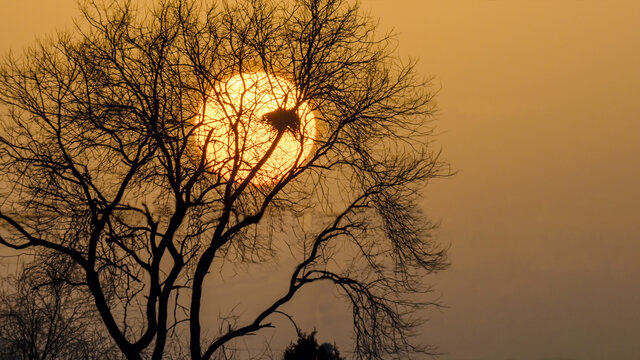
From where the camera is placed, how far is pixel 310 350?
1662 cm

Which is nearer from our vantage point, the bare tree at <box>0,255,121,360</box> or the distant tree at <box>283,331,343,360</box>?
the distant tree at <box>283,331,343,360</box>

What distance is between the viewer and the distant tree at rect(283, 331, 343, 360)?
54.3 feet

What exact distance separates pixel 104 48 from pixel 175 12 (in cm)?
148

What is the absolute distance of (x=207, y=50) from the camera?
15.1 metres

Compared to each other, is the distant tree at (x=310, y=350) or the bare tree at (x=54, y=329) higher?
the bare tree at (x=54, y=329)

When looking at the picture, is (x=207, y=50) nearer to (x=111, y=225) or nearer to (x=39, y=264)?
(x=111, y=225)

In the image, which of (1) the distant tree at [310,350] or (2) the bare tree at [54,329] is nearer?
(1) the distant tree at [310,350]

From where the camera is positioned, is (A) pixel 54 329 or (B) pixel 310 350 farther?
(A) pixel 54 329

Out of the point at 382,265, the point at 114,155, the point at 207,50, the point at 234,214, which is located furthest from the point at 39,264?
the point at 382,265

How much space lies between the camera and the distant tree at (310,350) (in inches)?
651

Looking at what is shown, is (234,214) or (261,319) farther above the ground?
(234,214)

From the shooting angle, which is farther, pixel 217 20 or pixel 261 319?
pixel 261 319

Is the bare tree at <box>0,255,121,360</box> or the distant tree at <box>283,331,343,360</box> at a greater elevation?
the bare tree at <box>0,255,121,360</box>

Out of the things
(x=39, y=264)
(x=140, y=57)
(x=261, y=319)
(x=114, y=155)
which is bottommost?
(x=261, y=319)
